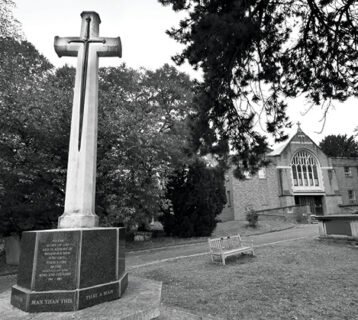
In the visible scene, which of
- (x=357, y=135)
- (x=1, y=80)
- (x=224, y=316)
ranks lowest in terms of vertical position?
(x=224, y=316)

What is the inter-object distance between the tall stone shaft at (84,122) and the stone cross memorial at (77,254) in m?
0.01

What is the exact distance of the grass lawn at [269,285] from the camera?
195 inches

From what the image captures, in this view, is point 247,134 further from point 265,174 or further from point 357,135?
point 265,174

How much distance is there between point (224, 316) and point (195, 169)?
14.7m

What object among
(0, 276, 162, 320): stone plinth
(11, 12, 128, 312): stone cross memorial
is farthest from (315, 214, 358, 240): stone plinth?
(11, 12, 128, 312): stone cross memorial

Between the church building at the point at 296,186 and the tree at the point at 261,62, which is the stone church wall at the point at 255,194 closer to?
the church building at the point at 296,186

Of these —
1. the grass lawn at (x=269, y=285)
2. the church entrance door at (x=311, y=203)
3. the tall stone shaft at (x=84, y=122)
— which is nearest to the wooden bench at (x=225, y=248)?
the grass lawn at (x=269, y=285)

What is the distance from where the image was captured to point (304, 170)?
34.6 m

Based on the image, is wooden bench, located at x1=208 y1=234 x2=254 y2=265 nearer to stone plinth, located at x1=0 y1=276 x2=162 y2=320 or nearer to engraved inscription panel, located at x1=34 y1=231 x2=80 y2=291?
stone plinth, located at x1=0 y1=276 x2=162 y2=320

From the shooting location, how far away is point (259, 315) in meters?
4.75

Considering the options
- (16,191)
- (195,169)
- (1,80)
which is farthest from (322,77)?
(195,169)

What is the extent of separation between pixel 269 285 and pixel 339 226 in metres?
8.11

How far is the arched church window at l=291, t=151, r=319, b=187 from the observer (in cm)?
3397

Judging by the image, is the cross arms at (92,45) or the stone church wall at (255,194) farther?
the stone church wall at (255,194)
